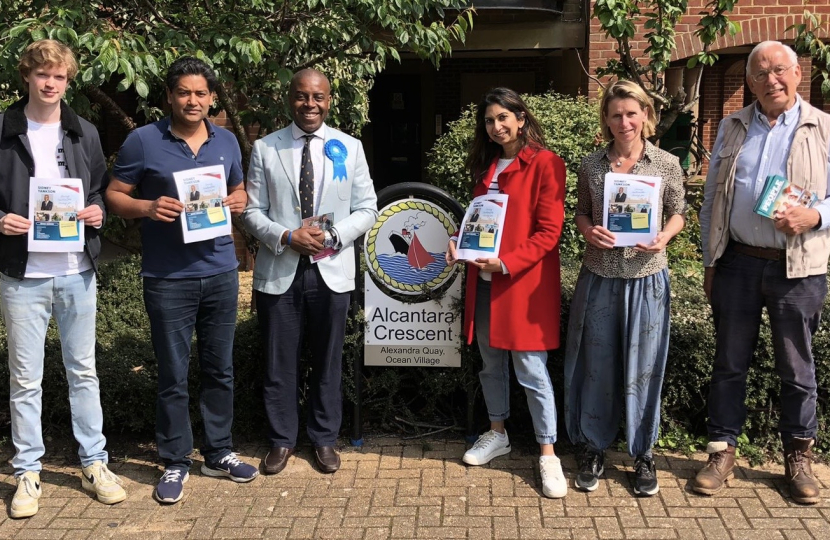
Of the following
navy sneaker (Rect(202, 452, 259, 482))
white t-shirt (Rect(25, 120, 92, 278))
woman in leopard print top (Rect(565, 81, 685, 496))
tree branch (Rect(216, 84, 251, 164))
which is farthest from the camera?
Result: tree branch (Rect(216, 84, 251, 164))

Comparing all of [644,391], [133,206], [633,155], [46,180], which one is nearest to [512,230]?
[633,155]

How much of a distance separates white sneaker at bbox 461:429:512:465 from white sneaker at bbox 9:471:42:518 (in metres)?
2.08

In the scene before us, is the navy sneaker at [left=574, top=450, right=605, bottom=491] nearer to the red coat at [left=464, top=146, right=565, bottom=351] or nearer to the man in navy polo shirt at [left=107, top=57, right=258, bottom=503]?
the red coat at [left=464, top=146, right=565, bottom=351]

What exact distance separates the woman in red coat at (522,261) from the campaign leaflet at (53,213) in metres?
1.73

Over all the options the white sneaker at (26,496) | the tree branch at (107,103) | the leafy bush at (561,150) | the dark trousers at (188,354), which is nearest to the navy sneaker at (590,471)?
the dark trousers at (188,354)

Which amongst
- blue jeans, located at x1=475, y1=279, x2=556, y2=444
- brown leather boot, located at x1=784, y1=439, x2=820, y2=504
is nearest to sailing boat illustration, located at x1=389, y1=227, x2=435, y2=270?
blue jeans, located at x1=475, y1=279, x2=556, y2=444

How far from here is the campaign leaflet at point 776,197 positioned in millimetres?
3461

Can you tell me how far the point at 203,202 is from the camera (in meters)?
3.65

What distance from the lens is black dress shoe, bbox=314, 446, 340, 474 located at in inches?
163

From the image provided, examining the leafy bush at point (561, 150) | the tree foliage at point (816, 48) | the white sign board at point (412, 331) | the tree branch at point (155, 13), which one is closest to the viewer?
the white sign board at point (412, 331)

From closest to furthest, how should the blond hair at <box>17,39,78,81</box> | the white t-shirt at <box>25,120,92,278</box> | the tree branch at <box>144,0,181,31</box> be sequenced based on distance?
the blond hair at <box>17,39,78,81</box>
the white t-shirt at <box>25,120,92,278</box>
the tree branch at <box>144,0,181,31</box>

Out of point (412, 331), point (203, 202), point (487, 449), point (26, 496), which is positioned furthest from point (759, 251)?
point (26, 496)

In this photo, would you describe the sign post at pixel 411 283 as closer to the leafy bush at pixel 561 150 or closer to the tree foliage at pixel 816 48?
the leafy bush at pixel 561 150

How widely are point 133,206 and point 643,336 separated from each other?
2403 millimetres
